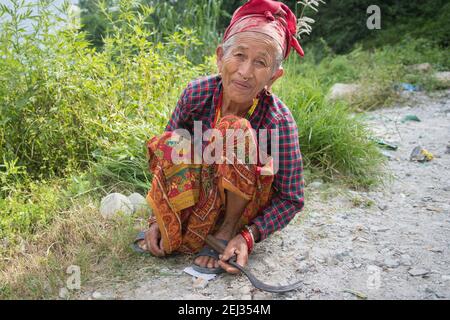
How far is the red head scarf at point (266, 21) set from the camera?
206 cm

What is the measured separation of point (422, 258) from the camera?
230 cm

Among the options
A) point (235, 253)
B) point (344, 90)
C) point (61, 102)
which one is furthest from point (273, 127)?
point (344, 90)

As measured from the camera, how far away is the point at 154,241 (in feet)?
7.40

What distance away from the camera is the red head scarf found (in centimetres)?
206

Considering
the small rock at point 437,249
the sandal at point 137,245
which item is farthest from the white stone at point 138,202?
the small rock at point 437,249

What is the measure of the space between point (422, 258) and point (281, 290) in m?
0.80

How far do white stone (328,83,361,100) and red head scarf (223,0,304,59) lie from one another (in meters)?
2.98

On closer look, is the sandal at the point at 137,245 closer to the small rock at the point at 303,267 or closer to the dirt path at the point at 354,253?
the dirt path at the point at 354,253

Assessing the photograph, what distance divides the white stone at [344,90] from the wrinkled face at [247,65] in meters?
3.10

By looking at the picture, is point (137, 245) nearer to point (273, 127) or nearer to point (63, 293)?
point (63, 293)

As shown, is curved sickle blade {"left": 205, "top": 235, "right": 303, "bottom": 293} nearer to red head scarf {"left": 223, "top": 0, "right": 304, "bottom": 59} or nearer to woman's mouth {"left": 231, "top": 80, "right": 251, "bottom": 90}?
woman's mouth {"left": 231, "top": 80, "right": 251, "bottom": 90}

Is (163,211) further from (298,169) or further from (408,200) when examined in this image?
(408,200)

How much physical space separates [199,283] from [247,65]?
3.30 ft

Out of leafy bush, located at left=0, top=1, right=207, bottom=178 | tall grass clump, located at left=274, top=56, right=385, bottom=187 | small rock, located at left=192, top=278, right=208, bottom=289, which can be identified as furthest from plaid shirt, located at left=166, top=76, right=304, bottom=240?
tall grass clump, located at left=274, top=56, right=385, bottom=187
